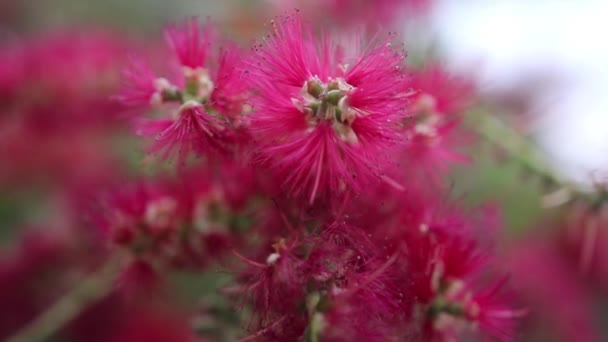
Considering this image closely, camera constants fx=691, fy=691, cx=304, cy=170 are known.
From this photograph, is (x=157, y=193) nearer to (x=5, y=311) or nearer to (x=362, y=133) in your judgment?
(x=362, y=133)

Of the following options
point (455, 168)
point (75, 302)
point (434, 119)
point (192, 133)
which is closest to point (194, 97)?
point (192, 133)

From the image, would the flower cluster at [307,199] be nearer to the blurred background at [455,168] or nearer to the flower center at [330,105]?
the flower center at [330,105]

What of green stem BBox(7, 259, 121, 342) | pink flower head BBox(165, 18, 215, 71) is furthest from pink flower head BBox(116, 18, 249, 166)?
green stem BBox(7, 259, 121, 342)

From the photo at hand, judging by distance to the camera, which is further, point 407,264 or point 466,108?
point 466,108

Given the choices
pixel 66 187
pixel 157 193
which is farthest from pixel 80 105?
pixel 157 193

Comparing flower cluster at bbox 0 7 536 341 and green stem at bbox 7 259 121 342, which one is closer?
flower cluster at bbox 0 7 536 341

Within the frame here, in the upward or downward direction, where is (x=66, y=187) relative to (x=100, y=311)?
upward

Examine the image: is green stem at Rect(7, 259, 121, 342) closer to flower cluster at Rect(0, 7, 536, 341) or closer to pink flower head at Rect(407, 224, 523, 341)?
flower cluster at Rect(0, 7, 536, 341)

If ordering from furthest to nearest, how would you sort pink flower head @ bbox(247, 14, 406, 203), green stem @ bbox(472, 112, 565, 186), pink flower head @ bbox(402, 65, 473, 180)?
green stem @ bbox(472, 112, 565, 186)
pink flower head @ bbox(402, 65, 473, 180)
pink flower head @ bbox(247, 14, 406, 203)
